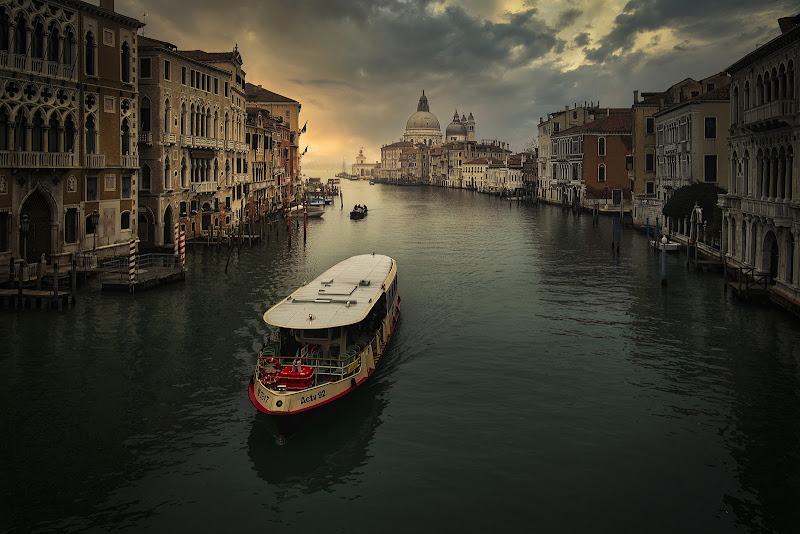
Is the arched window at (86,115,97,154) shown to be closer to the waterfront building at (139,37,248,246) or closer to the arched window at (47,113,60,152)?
the arched window at (47,113,60,152)

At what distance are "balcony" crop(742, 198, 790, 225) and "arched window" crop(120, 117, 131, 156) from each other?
2496 cm

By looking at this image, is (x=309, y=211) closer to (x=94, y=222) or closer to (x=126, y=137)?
(x=126, y=137)

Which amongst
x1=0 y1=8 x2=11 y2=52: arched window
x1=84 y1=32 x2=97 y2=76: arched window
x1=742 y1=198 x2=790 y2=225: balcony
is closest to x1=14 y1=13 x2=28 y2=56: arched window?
x1=0 y1=8 x2=11 y2=52: arched window

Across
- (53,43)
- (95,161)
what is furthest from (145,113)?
(53,43)

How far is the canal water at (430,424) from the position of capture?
11.4 m

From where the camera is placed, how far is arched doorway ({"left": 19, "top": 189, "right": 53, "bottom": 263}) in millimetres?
26812

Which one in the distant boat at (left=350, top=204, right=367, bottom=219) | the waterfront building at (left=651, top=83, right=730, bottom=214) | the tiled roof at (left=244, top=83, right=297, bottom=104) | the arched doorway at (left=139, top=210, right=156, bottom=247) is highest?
the tiled roof at (left=244, top=83, right=297, bottom=104)

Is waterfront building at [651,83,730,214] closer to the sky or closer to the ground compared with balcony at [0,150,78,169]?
closer to the sky

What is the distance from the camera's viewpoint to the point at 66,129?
28.4 m

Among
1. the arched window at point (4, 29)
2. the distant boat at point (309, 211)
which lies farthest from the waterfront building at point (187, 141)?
the distant boat at point (309, 211)

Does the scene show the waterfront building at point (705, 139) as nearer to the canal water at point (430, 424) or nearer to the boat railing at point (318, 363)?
the canal water at point (430, 424)

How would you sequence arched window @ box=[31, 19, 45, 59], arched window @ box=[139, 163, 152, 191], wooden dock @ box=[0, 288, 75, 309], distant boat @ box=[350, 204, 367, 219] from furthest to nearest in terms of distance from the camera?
1. distant boat @ box=[350, 204, 367, 219]
2. arched window @ box=[139, 163, 152, 191]
3. arched window @ box=[31, 19, 45, 59]
4. wooden dock @ box=[0, 288, 75, 309]

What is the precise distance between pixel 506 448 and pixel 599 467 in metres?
1.69

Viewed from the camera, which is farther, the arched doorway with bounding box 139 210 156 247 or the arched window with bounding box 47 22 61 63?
the arched doorway with bounding box 139 210 156 247
